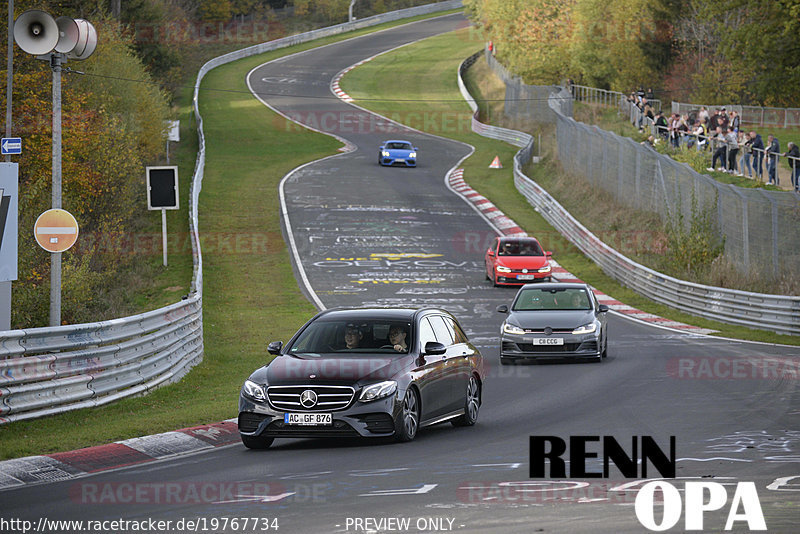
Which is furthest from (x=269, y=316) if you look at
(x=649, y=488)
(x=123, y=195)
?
(x=649, y=488)

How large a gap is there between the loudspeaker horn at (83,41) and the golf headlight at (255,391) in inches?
268

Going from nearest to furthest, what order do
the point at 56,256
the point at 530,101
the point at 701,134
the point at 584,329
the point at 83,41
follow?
the point at 56,256 < the point at 83,41 < the point at 584,329 < the point at 701,134 < the point at 530,101

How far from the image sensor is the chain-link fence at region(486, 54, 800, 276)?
2775cm

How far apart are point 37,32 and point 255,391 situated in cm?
713

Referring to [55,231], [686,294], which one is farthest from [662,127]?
[55,231]

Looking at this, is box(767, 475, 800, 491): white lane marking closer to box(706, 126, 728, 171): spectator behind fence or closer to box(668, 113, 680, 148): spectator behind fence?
box(706, 126, 728, 171): spectator behind fence

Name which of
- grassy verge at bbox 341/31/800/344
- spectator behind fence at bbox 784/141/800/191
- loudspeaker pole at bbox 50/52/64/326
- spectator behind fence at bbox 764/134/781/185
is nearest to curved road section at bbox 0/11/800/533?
grassy verge at bbox 341/31/800/344

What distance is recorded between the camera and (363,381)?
12.1 metres

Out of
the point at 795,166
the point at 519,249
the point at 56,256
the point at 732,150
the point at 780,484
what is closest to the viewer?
the point at 780,484

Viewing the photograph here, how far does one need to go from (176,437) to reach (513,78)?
76.6 m

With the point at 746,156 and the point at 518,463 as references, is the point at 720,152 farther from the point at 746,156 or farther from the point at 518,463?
the point at 518,463

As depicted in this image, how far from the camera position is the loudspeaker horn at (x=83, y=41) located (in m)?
16.8

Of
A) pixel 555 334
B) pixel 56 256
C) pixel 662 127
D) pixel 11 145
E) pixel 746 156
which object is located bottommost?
pixel 555 334

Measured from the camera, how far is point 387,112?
8144 cm
